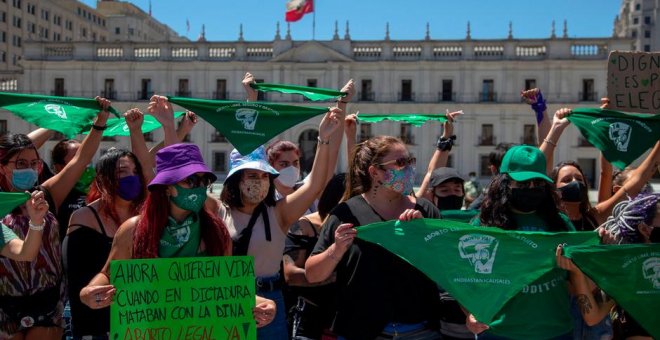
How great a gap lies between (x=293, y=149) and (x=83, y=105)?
5.58 feet

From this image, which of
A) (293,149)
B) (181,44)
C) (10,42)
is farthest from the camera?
(10,42)

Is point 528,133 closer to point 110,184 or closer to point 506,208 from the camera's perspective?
point 506,208

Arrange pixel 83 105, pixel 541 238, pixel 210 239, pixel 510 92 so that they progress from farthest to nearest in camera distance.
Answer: pixel 510 92
pixel 83 105
pixel 541 238
pixel 210 239

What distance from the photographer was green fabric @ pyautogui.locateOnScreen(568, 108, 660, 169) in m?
4.92

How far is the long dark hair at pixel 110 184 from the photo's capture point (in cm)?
381

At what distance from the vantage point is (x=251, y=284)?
3.16 meters

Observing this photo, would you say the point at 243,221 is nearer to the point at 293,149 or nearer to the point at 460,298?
the point at 460,298

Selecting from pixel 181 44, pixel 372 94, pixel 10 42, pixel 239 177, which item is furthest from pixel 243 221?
pixel 10 42

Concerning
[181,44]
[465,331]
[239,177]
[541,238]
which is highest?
[181,44]

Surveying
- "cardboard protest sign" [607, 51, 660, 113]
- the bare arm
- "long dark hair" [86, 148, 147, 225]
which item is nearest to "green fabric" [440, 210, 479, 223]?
"cardboard protest sign" [607, 51, 660, 113]

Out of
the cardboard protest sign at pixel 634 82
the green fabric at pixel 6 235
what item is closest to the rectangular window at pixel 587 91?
the cardboard protest sign at pixel 634 82

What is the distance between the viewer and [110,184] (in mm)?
3889

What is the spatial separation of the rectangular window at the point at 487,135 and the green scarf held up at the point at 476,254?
4327 centimetres

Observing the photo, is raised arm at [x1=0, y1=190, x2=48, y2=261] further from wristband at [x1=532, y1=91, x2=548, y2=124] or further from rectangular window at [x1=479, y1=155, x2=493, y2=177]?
rectangular window at [x1=479, y1=155, x2=493, y2=177]
